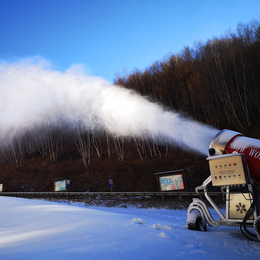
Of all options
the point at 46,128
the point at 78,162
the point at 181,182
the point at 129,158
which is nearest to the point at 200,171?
the point at 181,182

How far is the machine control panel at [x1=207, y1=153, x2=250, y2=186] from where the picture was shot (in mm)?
6137

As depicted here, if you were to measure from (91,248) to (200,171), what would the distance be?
69.6 ft

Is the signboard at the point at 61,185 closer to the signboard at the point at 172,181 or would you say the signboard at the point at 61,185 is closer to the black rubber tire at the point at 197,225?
the signboard at the point at 172,181

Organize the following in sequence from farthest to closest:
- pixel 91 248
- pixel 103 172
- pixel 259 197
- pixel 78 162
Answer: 1. pixel 78 162
2. pixel 103 172
3. pixel 259 197
4. pixel 91 248

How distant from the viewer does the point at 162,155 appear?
29734 mm

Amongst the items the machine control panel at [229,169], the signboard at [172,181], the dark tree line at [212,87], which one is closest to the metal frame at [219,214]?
the machine control panel at [229,169]

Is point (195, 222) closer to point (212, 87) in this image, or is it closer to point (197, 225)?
point (197, 225)

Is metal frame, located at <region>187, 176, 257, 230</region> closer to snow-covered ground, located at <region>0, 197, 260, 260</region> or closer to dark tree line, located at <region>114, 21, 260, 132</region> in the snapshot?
snow-covered ground, located at <region>0, 197, 260, 260</region>

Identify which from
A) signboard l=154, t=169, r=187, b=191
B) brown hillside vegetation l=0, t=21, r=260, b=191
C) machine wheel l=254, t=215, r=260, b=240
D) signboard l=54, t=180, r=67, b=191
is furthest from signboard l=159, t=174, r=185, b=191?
signboard l=54, t=180, r=67, b=191

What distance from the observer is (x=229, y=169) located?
6.43m

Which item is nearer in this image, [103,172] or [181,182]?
[181,182]

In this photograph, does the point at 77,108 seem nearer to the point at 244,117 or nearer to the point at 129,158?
the point at 129,158

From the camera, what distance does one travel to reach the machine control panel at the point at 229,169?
614 cm

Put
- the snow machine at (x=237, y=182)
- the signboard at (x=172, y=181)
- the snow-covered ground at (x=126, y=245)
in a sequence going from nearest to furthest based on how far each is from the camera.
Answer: the snow-covered ground at (x=126, y=245) < the snow machine at (x=237, y=182) < the signboard at (x=172, y=181)
